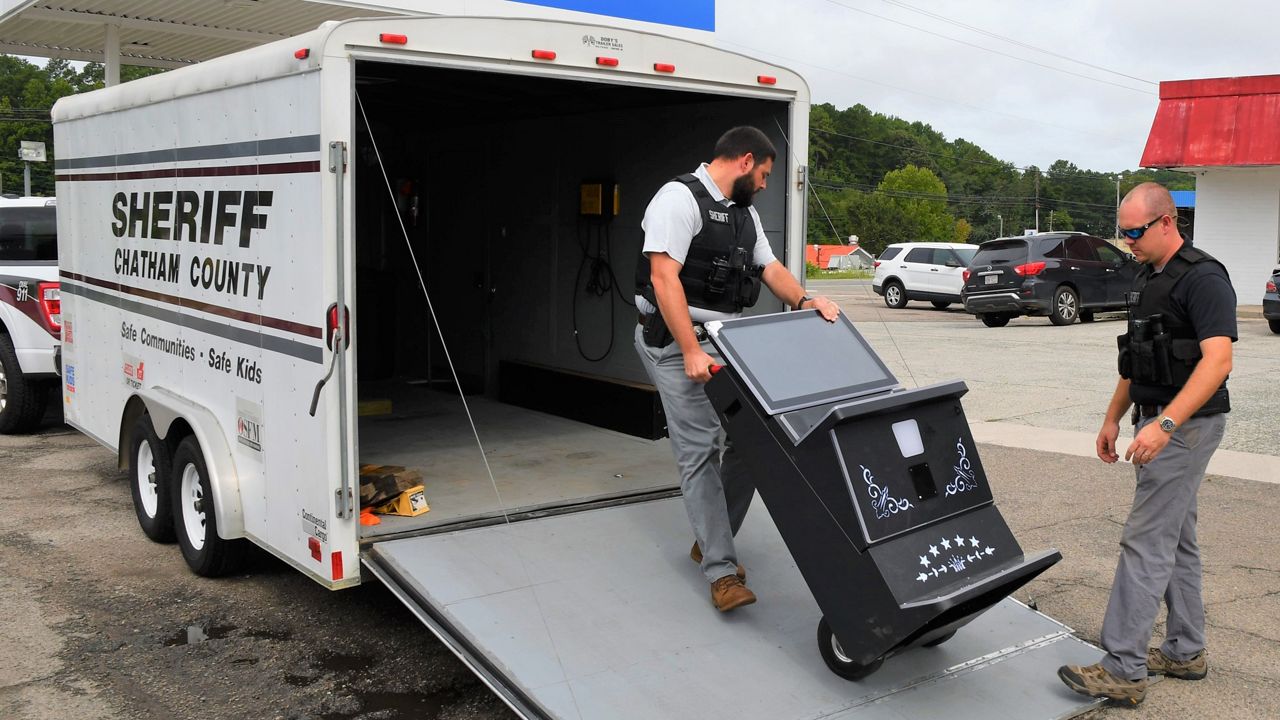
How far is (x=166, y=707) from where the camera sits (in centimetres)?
443

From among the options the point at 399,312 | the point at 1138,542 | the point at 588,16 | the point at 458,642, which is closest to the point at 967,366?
the point at 588,16

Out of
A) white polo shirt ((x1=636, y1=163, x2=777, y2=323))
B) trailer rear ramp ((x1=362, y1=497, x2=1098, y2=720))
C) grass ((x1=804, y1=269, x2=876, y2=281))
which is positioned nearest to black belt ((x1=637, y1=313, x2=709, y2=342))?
white polo shirt ((x1=636, y1=163, x2=777, y2=323))

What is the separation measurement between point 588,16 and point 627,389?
7605 mm

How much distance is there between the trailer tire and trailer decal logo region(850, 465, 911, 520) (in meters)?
8.16

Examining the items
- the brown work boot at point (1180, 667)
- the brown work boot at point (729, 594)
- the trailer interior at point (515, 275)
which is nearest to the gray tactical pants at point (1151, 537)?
the brown work boot at point (1180, 667)

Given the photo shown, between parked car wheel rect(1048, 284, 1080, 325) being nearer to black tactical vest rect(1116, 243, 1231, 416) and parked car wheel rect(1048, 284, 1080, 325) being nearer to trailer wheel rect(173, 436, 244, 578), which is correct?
black tactical vest rect(1116, 243, 1231, 416)

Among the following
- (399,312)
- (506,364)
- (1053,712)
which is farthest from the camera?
(399,312)

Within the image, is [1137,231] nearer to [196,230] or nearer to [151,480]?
[196,230]

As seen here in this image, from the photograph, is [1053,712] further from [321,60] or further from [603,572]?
[321,60]

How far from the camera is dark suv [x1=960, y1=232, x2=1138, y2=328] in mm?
19562

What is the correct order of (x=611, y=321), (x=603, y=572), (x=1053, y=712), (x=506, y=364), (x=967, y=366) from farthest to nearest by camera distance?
1. (x=967, y=366)
2. (x=506, y=364)
3. (x=611, y=321)
4. (x=603, y=572)
5. (x=1053, y=712)

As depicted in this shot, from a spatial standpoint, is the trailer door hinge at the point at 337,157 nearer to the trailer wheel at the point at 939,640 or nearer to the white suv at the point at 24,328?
the trailer wheel at the point at 939,640

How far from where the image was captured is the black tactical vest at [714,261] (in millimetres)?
4691

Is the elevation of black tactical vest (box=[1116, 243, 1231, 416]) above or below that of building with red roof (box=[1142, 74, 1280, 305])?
below
